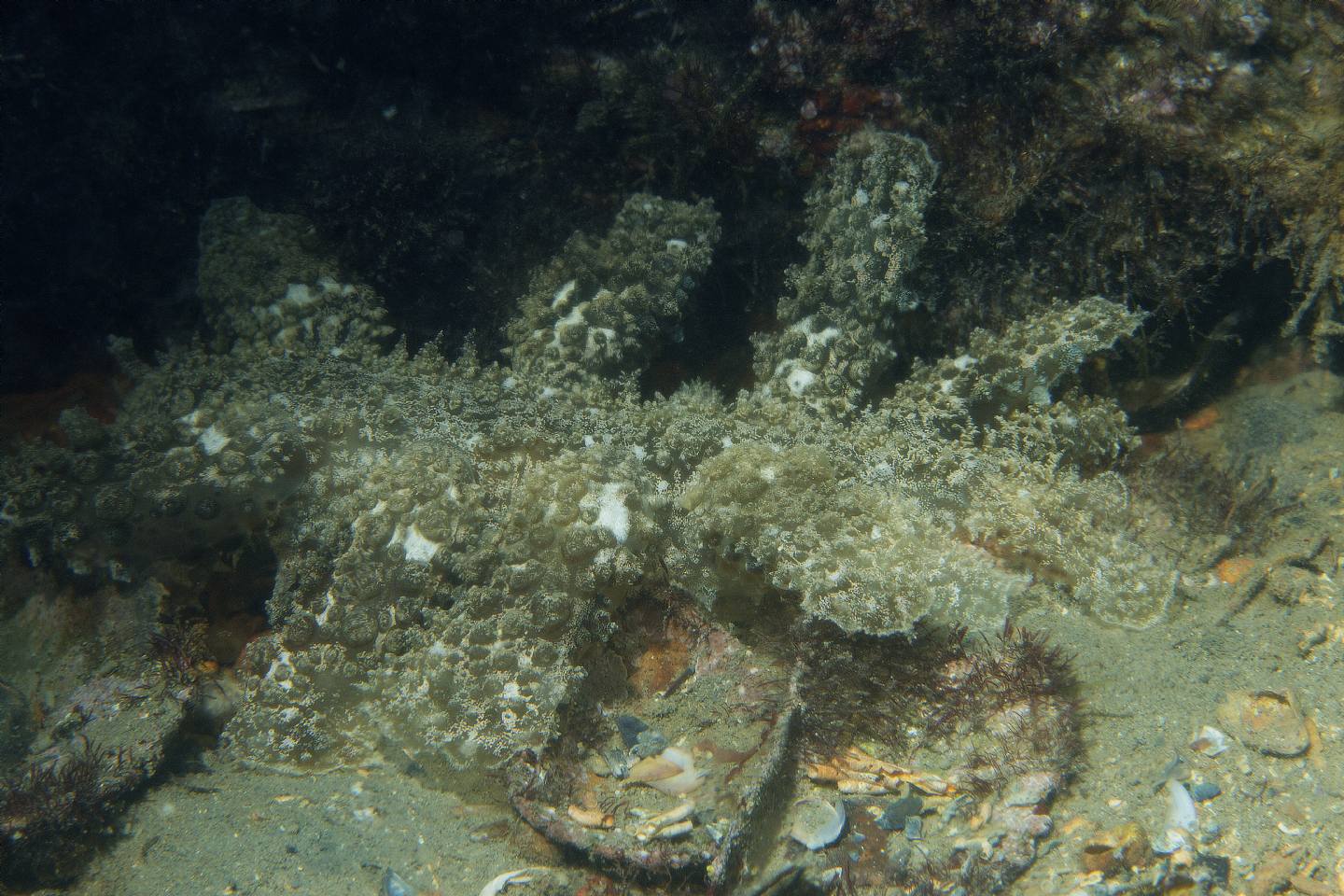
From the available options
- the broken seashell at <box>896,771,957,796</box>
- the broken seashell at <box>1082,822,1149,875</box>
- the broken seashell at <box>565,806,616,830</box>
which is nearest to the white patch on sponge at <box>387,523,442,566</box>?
the broken seashell at <box>565,806,616,830</box>

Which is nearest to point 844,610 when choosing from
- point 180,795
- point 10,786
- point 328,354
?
point 180,795

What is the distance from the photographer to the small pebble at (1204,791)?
101 inches

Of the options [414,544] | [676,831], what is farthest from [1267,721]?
[414,544]

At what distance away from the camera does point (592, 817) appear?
271 centimetres

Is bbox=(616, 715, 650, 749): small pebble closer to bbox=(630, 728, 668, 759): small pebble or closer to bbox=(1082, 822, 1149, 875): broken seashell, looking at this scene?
bbox=(630, 728, 668, 759): small pebble

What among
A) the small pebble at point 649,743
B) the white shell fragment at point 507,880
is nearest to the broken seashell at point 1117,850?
the small pebble at point 649,743

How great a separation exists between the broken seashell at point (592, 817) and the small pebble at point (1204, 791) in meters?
2.12

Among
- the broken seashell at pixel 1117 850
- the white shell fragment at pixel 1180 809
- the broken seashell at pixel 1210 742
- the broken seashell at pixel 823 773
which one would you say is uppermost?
the broken seashell at pixel 1210 742

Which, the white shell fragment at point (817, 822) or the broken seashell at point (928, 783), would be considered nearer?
the white shell fragment at point (817, 822)

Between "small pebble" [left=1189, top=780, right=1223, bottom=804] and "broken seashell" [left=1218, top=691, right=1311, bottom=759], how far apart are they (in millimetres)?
266

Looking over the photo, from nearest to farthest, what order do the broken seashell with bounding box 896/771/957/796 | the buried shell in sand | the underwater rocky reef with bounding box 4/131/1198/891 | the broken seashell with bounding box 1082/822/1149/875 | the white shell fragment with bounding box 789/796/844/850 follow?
the broken seashell with bounding box 1082/822/1149/875
the buried shell in sand
the white shell fragment with bounding box 789/796/844/850
the broken seashell with bounding box 896/771/957/796
the underwater rocky reef with bounding box 4/131/1198/891

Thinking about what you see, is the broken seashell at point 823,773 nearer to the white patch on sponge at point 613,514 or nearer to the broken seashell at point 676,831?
the broken seashell at point 676,831

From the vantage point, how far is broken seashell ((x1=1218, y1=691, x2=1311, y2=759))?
8.67 ft

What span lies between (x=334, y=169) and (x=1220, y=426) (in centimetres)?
575
